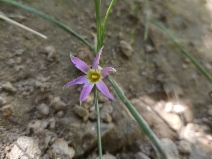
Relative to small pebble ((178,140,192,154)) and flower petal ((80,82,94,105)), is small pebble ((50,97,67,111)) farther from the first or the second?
small pebble ((178,140,192,154))

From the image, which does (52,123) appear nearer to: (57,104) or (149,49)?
(57,104)

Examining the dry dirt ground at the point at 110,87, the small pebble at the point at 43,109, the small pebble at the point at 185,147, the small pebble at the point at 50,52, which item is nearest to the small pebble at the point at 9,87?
the dry dirt ground at the point at 110,87

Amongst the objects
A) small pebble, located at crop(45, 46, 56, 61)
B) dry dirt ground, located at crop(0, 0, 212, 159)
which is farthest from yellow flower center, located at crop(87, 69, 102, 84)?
small pebble, located at crop(45, 46, 56, 61)

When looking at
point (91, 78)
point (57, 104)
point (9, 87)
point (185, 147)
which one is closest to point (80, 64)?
point (91, 78)

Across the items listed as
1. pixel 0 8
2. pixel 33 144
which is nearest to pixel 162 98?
pixel 33 144

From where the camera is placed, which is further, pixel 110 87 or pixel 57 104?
pixel 110 87

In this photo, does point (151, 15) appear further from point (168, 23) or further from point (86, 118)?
point (86, 118)
